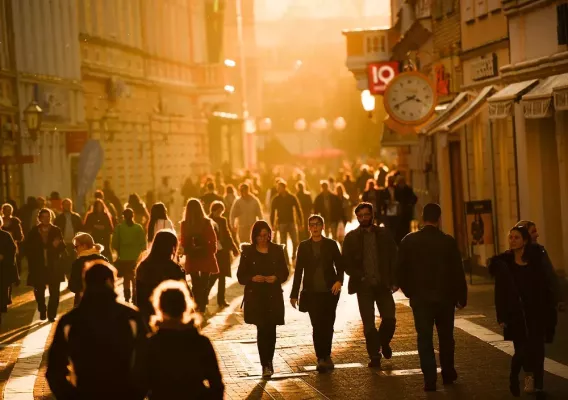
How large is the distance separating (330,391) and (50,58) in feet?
95.3

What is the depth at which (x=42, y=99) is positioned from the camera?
133ft

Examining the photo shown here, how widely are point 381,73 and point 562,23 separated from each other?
66.4 feet

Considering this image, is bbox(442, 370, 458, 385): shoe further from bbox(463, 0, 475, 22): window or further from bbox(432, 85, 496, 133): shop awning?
bbox(463, 0, 475, 22): window

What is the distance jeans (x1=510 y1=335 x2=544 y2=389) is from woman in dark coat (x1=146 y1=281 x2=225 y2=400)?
4.84m

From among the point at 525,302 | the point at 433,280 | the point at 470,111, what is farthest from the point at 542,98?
the point at 525,302

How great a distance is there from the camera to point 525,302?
42.4 feet

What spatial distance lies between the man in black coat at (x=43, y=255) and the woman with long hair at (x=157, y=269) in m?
7.19

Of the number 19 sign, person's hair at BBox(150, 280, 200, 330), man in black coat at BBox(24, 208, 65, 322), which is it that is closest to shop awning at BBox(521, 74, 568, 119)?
man in black coat at BBox(24, 208, 65, 322)

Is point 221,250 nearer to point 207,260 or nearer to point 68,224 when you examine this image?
point 207,260

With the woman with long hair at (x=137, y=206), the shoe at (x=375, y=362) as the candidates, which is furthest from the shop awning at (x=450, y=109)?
the shoe at (x=375, y=362)

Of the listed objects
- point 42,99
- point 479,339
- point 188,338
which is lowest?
point 479,339

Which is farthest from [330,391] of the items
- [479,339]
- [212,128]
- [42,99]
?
[212,128]

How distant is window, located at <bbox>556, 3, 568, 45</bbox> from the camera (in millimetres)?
22828

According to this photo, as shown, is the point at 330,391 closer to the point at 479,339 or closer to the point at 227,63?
the point at 479,339
